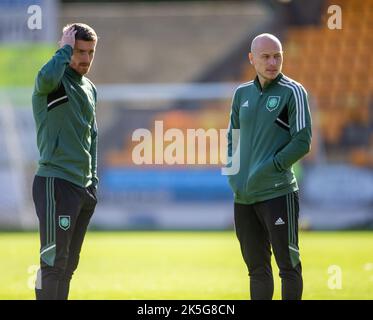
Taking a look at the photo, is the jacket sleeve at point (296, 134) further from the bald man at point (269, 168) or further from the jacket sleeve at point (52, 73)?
the jacket sleeve at point (52, 73)

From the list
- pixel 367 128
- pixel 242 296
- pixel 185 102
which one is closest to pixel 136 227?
pixel 185 102

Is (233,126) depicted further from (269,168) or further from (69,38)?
(69,38)

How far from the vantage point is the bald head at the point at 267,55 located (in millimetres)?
5969

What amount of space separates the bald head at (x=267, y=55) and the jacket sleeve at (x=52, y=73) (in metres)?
1.22

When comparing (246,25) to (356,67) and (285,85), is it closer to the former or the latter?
(356,67)

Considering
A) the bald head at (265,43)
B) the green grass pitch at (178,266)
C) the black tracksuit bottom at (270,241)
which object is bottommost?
the green grass pitch at (178,266)

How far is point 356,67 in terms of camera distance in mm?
21609

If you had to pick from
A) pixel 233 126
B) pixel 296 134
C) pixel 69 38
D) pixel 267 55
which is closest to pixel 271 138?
pixel 296 134

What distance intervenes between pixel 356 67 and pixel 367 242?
8088 millimetres

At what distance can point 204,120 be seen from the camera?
21.0 m

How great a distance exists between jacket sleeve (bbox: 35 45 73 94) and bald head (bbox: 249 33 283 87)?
4.00 ft

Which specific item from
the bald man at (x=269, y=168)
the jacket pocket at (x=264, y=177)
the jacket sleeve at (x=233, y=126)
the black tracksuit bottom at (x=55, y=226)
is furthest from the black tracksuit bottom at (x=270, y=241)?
the black tracksuit bottom at (x=55, y=226)

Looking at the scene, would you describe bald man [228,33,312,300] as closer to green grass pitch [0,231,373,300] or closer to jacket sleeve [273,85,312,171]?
jacket sleeve [273,85,312,171]

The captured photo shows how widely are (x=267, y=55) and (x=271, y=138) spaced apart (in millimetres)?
533
